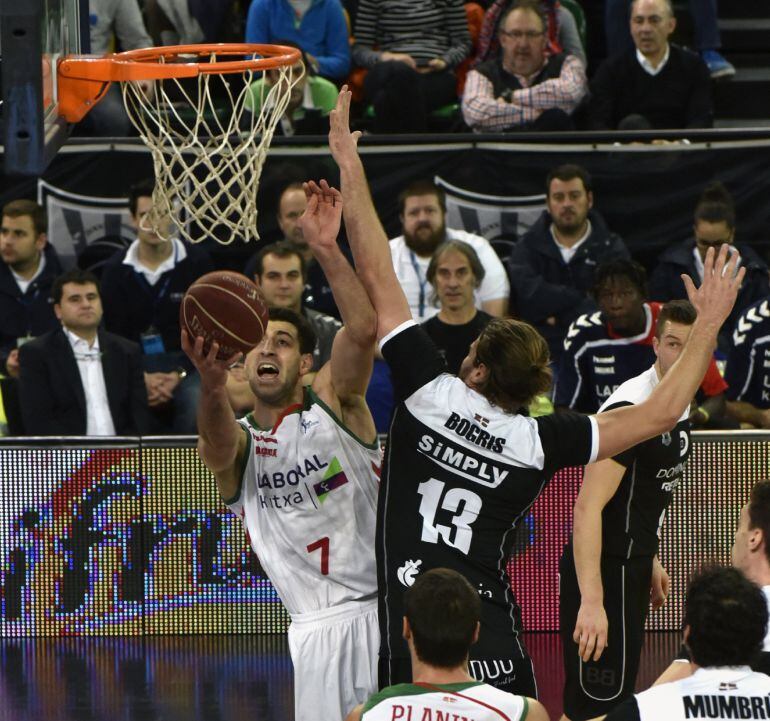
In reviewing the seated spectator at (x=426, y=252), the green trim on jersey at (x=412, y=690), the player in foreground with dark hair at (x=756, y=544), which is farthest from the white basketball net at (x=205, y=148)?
the green trim on jersey at (x=412, y=690)

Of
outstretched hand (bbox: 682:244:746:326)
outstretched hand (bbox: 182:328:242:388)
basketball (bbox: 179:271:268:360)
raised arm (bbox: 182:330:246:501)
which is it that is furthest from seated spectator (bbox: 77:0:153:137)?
outstretched hand (bbox: 682:244:746:326)

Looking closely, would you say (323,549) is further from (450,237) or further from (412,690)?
(450,237)

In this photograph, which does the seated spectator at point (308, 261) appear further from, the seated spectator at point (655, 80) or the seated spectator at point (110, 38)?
the seated spectator at point (655, 80)

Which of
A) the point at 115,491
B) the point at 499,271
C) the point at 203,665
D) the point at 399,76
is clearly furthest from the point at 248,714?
the point at 399,76

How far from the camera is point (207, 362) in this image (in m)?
4.66

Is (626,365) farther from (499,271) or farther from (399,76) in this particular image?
(399,76)

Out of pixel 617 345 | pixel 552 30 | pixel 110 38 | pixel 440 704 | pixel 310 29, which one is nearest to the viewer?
pixel 440 704

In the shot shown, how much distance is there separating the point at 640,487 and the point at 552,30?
23.5 feet

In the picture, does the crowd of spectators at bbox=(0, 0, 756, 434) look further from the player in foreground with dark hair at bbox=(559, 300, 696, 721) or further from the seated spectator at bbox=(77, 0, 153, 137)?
the player in foreground with dark hair at bbox=(559, 300, 696, 721)

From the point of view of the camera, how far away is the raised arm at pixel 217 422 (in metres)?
4.68

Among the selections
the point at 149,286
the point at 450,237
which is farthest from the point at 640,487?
the point at 149,286

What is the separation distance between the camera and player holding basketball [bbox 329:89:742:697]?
4.63 meters

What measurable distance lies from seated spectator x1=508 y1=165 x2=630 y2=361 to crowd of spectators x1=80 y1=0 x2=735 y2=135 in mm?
1307

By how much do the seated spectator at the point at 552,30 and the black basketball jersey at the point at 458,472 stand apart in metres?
7.89
